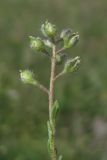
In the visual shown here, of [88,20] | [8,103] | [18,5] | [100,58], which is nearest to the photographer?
[8,103]

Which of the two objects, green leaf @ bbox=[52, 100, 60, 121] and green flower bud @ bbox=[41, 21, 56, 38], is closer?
green leaf @ bbox=[52, 100, 60, 121]

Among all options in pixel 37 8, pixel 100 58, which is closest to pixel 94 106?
pixel 100 58

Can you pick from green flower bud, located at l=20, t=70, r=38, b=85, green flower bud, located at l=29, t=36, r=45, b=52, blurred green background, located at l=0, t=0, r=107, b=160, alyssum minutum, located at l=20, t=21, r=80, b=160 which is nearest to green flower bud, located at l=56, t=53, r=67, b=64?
alyssum minutum, located at l=20, t=21, r=80, b=160

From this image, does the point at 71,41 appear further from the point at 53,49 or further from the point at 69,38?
the point at 53,49

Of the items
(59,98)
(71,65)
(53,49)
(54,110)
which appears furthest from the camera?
(59,98)

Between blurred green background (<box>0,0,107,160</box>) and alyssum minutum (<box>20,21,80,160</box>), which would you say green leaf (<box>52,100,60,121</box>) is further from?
blurred green background (<box>0,0,107,160</box>)

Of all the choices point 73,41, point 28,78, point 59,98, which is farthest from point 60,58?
point 59,98

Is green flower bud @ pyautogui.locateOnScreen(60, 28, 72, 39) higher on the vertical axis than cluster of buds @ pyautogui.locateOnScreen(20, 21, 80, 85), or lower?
higher

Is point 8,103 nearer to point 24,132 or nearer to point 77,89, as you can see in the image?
point 24,132
